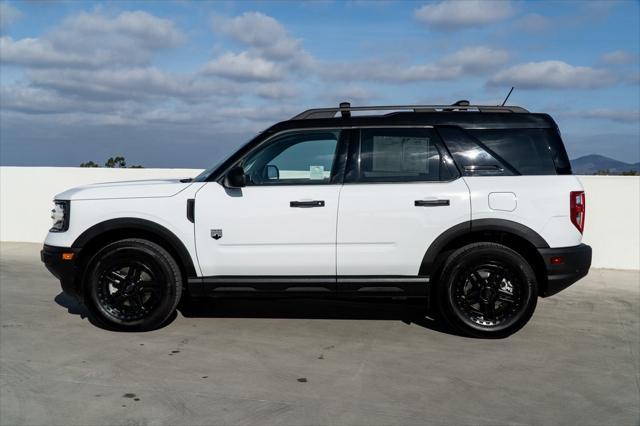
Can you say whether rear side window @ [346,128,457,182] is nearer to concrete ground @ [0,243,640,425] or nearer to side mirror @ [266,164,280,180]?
side mirror @ [266,164,280,180]

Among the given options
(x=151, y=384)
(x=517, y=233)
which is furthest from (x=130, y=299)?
(x=517, y=233)

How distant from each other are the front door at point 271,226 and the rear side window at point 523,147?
137cm

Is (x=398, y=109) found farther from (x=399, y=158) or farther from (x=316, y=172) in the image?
(x=316, y=172)

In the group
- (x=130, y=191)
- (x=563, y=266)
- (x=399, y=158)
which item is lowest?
(x=563, y=266)

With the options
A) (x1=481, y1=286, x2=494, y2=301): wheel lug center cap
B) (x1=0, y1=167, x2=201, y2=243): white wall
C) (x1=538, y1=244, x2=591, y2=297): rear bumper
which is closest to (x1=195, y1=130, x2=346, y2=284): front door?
(x1=481, y1=286, x2=494, y2=301): wheel lug center cap

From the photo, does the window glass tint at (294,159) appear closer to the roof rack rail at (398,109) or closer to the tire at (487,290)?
the roof rack rail at (398,109)

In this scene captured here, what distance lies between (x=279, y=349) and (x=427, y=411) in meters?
Result: 1.59

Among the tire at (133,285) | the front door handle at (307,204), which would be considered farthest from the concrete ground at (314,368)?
the front door handle at (307,204)

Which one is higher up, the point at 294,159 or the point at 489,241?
the point at 294,159

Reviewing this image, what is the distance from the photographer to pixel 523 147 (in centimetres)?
530

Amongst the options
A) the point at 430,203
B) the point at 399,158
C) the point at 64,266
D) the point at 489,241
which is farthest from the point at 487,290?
the point at 64,266

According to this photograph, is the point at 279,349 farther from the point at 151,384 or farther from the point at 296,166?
the point at 296,166

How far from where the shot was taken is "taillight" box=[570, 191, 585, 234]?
514 centimetres

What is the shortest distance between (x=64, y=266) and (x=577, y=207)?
178 inches
